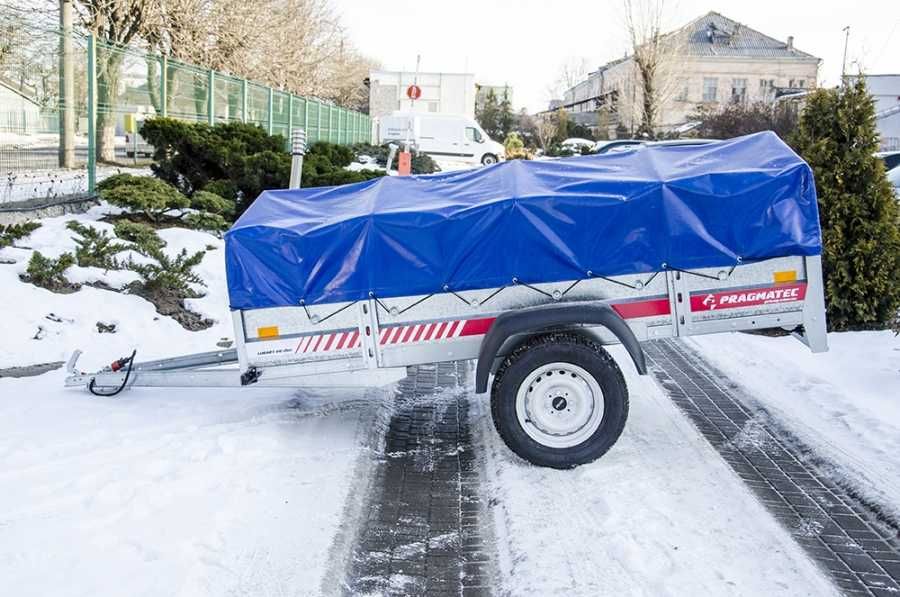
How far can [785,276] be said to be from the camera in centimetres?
595

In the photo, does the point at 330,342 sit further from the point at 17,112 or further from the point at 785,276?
the point at 17,112

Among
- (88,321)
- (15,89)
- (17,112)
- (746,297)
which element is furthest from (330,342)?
(15,89)

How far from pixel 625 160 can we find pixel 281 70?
35419 mm

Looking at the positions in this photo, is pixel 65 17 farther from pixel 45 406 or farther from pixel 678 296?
pixel 678 296

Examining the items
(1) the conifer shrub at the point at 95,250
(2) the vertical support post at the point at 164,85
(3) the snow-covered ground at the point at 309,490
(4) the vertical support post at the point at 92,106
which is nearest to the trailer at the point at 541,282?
(3) the snow-covered ground at the point at 309,490

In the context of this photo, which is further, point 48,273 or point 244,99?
point 244,99

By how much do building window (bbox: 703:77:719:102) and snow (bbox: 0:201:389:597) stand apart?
7227 cm

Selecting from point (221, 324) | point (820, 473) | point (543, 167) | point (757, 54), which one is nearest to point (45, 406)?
point (221, 324)

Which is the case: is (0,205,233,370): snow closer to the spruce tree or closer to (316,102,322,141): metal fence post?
the spruce tree

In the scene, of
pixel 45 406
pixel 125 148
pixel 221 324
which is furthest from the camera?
pixel 125 148

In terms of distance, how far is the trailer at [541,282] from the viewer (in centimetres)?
578

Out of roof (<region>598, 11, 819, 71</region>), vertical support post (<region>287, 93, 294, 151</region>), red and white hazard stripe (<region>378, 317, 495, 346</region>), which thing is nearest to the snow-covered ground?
red and white hazard stripe (<region>378, 317, 495, 346</region>)

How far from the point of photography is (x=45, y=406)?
6578 millimetres

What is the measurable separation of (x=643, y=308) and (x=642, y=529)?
1673mm
